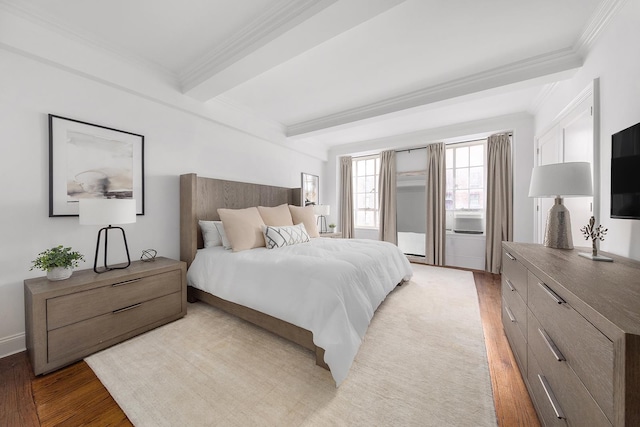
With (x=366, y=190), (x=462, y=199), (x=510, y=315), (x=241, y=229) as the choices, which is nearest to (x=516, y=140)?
(x=462, y=199)

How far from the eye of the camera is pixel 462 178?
181 inches

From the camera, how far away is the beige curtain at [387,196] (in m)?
5.12

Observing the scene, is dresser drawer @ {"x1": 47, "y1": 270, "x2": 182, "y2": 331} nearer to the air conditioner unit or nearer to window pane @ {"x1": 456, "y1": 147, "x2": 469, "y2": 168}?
the air conditioner unit

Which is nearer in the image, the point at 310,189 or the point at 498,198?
the point at 498,198

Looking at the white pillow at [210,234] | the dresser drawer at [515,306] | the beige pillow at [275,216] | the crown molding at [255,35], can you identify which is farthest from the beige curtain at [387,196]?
the crown molding at [255,35]

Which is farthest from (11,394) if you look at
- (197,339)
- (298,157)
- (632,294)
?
(298,157)

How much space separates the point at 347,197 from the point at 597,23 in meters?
4.27

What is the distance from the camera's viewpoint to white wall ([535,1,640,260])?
1.54m

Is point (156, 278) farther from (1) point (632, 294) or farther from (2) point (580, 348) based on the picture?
(1) point (632, 294)

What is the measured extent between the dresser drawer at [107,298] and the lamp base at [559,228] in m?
3.35

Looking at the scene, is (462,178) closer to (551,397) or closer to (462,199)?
(462,199)

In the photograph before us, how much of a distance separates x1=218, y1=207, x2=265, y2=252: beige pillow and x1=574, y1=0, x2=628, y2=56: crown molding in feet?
11.6

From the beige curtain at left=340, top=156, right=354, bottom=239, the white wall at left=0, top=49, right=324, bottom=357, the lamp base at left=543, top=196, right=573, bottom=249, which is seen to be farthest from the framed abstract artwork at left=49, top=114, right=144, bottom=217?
the beige curtain at left=340, top=156, right=354, bottom=239

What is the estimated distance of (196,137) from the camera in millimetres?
3139
